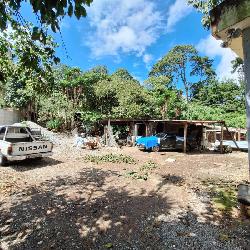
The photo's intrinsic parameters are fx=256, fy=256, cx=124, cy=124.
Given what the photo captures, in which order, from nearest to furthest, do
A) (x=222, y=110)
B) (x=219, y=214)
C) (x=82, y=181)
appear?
(x=219, y=214)
(x=82, y=181)
(x=222, y=110)

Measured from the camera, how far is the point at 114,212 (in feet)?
22.1

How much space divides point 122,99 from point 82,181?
747 inches

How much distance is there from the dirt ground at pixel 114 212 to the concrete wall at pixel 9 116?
69.7 ft

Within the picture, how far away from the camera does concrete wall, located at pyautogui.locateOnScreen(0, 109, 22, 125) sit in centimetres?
3064

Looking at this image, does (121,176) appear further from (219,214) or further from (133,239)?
(133,239)

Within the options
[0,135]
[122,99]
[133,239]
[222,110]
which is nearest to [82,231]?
[133,239]

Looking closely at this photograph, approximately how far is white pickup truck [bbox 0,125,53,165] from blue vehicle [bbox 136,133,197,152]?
34.0ft

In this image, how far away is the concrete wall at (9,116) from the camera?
30.6 metres

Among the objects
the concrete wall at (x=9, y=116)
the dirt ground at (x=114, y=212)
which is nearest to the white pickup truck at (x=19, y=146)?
the dirt ground at (x=114, y=212)

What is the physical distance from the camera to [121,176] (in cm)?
1123

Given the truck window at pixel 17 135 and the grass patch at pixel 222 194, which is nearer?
the grass patch at pixel 222 194

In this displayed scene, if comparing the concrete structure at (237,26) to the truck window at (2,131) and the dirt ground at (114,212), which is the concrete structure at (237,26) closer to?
the dirt ground at (114,212)

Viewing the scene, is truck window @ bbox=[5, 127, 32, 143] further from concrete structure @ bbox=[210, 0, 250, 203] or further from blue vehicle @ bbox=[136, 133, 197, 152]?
concrete structure @ bbox=[210, 0, 250, 203]

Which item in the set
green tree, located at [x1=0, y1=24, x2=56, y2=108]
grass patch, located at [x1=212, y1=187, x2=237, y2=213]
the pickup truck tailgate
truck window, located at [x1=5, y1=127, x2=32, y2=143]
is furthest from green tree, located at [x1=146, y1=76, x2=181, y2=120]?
green tree, located at [x1=0, y1=24, x2=56, y2=108]
